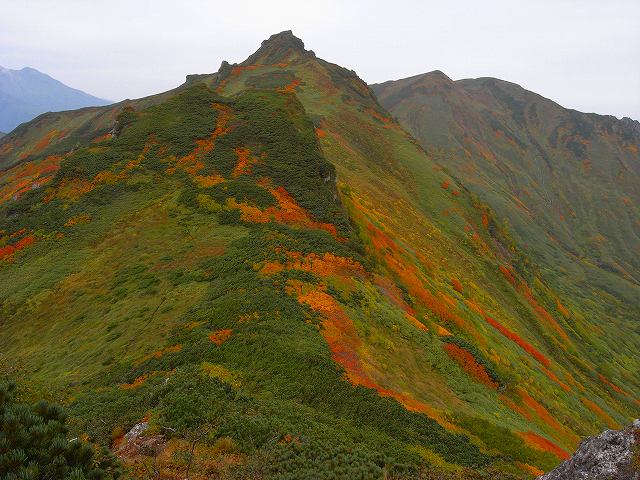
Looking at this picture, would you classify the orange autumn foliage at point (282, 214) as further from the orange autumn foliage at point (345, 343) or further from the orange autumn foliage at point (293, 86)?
the orange autumn foliage at point (293, 86)

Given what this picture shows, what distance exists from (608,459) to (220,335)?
2048 cm

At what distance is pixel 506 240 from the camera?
107 metres

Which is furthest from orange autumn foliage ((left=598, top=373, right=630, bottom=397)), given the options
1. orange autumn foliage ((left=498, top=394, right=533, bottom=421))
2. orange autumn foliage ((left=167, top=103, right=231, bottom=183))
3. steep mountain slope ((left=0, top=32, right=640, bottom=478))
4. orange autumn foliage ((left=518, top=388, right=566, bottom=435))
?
orange autumn foliage ((left=167, top=103, right=231, bottom=183))

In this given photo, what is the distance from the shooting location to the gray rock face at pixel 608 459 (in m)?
15.7

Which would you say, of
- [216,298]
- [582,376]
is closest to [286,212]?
[216,298]

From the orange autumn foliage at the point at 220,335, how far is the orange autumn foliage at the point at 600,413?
50.7 metres

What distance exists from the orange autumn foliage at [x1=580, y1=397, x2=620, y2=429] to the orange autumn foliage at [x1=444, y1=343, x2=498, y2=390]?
27400mm

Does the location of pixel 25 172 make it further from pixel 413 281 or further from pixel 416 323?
pixel 416 323

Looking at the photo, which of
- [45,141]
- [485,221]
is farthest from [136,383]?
[45,141]

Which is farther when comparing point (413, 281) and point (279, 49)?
point (279, 49)

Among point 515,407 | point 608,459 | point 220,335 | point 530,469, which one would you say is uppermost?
point 220,335


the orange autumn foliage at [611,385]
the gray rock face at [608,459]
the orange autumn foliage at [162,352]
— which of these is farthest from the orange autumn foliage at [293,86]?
the gray rock face at [608,459]

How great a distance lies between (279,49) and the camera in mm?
151875

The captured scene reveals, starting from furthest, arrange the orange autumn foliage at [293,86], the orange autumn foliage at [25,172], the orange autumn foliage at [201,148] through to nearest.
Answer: the orange autumn foliage at [293,86], the orange autumn foliage at [25,172], the orange autumn foliage at [201,148]
